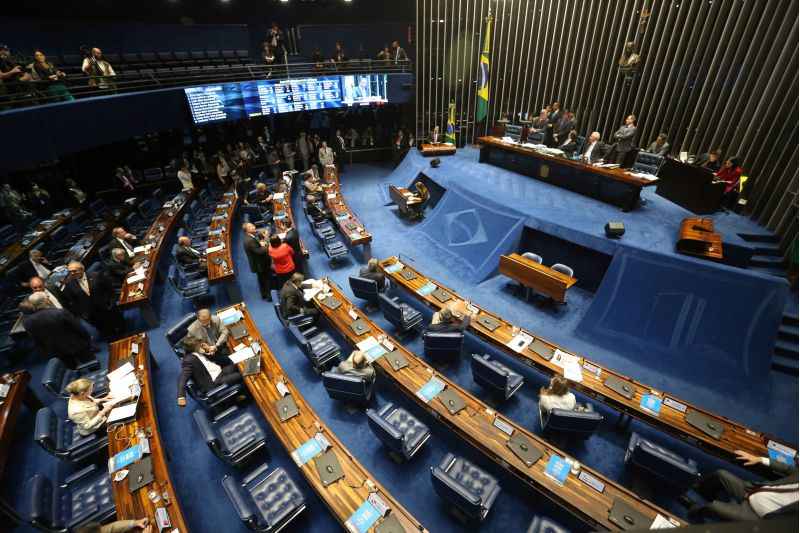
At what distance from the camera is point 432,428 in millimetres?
5809

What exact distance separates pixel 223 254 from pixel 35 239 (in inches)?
200

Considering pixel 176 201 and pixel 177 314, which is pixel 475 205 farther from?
pixel 176 201

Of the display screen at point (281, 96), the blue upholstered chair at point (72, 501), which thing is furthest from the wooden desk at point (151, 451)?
the display screen at point (281, 96)

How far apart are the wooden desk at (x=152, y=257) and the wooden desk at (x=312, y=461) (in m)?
2.75

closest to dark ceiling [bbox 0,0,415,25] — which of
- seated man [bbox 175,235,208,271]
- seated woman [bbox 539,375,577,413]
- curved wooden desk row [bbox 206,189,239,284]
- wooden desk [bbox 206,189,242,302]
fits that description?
curved wooden desk row [bbox 206,189,239,284]

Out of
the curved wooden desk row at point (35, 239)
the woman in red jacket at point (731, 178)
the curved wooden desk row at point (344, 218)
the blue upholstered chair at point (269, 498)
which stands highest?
the woman in red jacket at point (731, 178)

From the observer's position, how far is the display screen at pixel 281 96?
13.0 metres

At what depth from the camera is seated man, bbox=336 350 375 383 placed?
5.44 metres

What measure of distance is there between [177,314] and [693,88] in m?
14.8

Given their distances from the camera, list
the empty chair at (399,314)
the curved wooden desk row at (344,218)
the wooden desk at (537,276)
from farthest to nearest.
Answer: the curved wooden desk row at (344,218)
the wooden desk at (537,276)
the empty chair at (399,314)

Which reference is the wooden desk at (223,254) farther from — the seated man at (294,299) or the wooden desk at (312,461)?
the wooden desk at (312,461)

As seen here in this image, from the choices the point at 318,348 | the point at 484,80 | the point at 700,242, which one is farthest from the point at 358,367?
the point at 484,80

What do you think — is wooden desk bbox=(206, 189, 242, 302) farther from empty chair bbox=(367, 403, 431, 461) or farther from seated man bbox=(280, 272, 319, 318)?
empty chair bbox=(367, 403, 431, 461)

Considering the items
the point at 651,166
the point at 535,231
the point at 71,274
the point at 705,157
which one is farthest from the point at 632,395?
the point at 71,274
